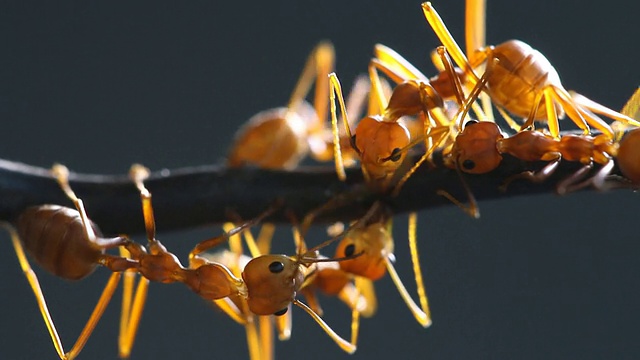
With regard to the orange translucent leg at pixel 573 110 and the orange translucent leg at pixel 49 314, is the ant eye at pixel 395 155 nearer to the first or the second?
the orange translucent leg at pixel 573 110

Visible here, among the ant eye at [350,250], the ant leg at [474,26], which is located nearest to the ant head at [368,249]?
the ant eye at [350,250]

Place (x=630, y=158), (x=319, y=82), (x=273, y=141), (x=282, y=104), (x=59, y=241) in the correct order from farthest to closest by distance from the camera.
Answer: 1. (x=282, y=104)
2. (x=319, y=82)
3. (x=273, y=141)
4. (x=59, y=241)
5. (x=630, y=158)

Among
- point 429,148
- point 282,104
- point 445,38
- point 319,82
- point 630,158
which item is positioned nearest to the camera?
point 630,158

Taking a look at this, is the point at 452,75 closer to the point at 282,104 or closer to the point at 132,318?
the point at 132,318

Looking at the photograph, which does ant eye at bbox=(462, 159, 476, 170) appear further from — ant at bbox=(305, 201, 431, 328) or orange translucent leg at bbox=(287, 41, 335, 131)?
orange translucent leg at bbox=(287, 41, 335, 131)

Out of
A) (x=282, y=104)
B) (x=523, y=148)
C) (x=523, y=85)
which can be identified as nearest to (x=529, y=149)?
(x=523, y=148)

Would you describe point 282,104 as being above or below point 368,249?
below

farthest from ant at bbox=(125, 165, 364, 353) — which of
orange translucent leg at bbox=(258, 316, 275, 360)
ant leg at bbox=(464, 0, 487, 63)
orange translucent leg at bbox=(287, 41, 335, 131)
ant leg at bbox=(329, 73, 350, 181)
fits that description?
orange translucent leg at bbox=(287, 41, 335, 131)
